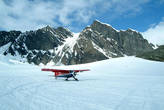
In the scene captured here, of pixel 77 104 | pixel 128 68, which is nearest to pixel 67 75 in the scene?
pixel 77 104

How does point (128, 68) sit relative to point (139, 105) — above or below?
above

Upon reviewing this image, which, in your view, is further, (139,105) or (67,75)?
(67,75)

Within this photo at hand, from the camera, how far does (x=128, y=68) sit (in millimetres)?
25016

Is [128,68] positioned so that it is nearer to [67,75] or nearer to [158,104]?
[67,75]

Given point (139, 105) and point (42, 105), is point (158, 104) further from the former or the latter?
point (42, 105)

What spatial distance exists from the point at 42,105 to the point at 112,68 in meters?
21.4

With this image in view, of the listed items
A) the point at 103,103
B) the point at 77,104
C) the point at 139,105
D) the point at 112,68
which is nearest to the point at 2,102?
the point at 77,104

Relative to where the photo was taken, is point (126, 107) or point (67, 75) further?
point (67, 75)

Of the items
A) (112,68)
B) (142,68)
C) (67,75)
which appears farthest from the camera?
(112,68)

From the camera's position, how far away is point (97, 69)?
27.2 meters

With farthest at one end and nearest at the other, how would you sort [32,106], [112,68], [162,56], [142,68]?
[162,56]
[112,68]
[142,68]
[32,106]

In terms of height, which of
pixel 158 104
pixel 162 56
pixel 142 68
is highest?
pixel 162 56

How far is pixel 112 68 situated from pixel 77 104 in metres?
20.6

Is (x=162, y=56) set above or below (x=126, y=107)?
above
